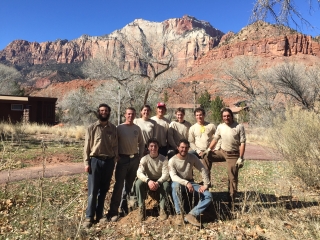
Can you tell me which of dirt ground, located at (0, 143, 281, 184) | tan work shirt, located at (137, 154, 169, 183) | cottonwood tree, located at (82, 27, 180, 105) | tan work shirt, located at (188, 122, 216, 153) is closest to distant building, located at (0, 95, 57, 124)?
cottonwood tree, located at (82, 27, 180, 105)

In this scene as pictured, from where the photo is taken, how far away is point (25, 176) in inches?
315

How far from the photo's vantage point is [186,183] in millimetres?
4480

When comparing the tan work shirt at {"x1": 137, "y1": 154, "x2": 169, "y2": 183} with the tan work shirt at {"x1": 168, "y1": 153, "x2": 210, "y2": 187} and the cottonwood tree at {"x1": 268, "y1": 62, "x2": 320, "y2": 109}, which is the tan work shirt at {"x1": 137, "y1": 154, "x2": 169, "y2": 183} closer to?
the tan work shirt at {"x1": 168, "y1": 153, "x2": 210, "y2": 187}

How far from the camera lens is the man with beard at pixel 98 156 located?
14.6 ft

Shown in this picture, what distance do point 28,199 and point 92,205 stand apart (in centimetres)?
223

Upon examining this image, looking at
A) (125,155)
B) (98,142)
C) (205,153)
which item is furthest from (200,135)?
(98,142)

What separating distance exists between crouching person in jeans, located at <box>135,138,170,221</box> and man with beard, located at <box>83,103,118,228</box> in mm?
512

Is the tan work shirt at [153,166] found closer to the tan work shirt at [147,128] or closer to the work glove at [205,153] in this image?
the tan work shirt at [147,128]

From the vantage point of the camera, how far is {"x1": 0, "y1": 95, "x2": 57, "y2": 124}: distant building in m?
23.5

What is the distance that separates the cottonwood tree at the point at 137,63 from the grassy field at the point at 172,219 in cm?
902

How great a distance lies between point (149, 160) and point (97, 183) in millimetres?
894

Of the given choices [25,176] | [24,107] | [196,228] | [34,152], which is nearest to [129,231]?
[196,228]

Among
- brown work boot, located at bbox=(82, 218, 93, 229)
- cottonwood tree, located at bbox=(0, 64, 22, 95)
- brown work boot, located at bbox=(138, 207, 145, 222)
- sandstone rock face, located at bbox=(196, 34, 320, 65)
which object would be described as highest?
sandstone rock face, located at bbox=(196, 34, 320, 65)

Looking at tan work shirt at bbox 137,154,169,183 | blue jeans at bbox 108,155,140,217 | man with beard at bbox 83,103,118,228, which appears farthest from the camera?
blue jeans at bbox 108,155,140,217
